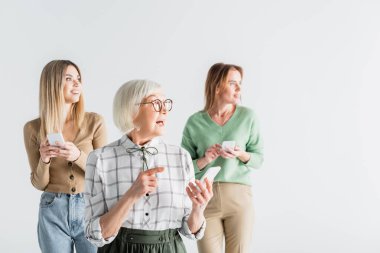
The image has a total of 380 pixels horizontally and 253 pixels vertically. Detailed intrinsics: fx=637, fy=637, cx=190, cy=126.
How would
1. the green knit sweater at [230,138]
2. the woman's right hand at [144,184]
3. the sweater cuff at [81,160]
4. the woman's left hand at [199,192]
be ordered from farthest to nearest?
the green knit sweater at [230,138], the sweater cuff at [81,160], the woman's left hand at [199,192], the woman's right hand at [144,184]

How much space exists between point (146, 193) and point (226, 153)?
4.56 feet

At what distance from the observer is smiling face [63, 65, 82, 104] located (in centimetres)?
379

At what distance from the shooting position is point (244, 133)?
4.26 metres

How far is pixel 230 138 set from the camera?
4.23 m

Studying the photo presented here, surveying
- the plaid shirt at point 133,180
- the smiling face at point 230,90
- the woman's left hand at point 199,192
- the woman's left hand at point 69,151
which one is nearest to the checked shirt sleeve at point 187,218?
the plaid shirt at point 133,180

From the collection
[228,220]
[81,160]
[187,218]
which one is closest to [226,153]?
[228,220]

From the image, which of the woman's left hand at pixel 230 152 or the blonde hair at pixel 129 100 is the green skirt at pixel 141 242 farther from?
the woman's left hand at pixel 230 152

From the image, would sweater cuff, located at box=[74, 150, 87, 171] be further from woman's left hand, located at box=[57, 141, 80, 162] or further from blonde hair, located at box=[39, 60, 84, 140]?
blonde hair, located at box=[39, 60, 84, 140]

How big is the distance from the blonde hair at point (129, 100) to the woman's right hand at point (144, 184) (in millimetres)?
312

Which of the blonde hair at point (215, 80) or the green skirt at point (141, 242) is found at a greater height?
the blonde hair at point (215, 80)

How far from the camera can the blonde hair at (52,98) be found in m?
→ 3.76

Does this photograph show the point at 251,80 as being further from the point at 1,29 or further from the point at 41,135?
the point at 41,135

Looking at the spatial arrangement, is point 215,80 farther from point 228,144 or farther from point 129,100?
point 129,100

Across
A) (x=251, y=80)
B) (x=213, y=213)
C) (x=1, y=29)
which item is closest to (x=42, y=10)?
(x=1, y=29)
